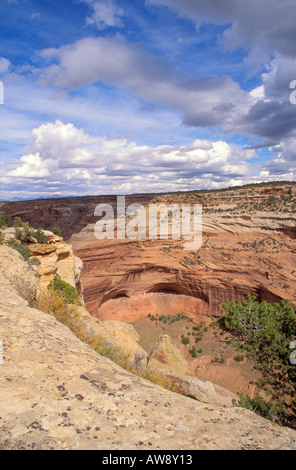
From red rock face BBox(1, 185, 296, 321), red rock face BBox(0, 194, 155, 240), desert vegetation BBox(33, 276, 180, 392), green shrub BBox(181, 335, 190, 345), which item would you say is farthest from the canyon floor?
desert vegetation BBox(33, 276, 180, 392)

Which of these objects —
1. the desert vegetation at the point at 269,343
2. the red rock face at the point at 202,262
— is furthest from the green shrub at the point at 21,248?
the red rock face at the point at 202,262

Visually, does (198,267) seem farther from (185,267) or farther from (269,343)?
(269,343)

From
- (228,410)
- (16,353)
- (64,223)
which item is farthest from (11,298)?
(64,223)

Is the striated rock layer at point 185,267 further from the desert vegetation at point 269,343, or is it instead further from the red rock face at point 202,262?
the desert vegetation at point 269,343

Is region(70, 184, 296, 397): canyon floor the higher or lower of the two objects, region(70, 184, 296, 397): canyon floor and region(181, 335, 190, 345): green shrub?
the higher

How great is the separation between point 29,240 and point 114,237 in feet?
32.4

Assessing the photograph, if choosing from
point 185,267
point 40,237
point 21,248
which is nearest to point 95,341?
point 21,248

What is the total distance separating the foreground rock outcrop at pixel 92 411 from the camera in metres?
1.97

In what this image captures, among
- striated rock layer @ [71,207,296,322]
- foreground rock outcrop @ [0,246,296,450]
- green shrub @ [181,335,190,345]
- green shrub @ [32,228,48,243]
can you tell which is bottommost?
green shrub @ [181,335,190,345]

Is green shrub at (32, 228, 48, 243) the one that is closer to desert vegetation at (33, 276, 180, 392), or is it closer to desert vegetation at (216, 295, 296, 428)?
desert vegetation at (33, 276, 180, 392)

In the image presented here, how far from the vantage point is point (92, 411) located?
230cm

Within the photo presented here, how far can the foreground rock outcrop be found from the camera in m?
1.97

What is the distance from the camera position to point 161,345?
1456cm
